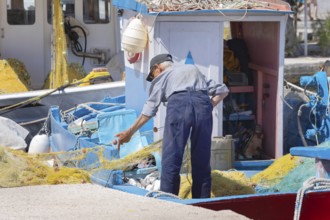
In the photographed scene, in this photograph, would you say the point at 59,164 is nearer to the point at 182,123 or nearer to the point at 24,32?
the point at 182,123

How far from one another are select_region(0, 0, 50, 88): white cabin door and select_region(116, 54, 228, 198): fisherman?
22.8 feet

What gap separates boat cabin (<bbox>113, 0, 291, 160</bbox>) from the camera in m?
8.81

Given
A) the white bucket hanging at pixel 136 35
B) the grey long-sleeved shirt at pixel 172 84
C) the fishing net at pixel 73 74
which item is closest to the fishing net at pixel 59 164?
the grey long-sleeved shirt at pixel 172 84

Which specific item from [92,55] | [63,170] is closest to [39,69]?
[92,55]

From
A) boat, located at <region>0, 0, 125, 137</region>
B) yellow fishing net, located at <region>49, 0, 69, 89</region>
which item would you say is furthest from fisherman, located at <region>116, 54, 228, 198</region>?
yellow fishing net, located at <region>49, 0, 69, 89</region>

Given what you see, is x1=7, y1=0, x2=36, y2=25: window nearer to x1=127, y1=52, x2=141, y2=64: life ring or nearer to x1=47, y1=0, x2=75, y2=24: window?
x1=47, y1=0, x2=75, y2=24: window

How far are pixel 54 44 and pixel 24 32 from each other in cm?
100

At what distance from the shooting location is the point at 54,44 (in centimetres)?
1302

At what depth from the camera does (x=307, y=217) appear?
654cm

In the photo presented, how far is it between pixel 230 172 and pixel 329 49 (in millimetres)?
16651

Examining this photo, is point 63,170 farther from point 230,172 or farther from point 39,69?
point 39,69

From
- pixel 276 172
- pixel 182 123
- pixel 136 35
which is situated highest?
pixel 136 35

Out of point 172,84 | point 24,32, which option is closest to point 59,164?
point 172,84

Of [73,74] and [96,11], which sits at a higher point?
[96,11]
